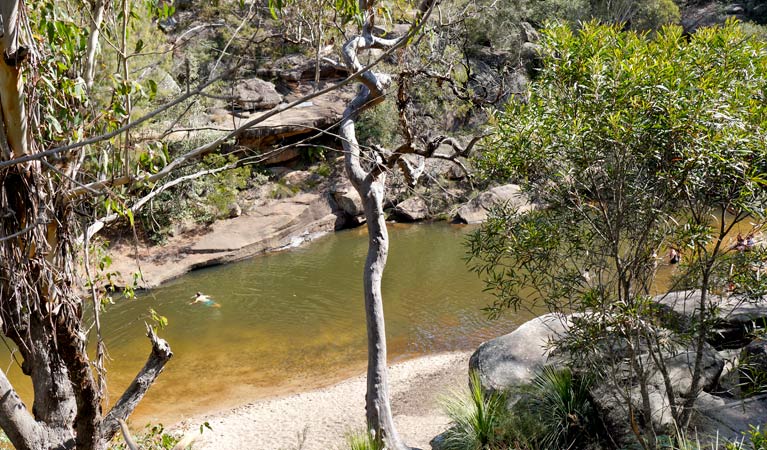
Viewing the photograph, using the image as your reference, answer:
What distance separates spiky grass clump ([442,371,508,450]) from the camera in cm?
572

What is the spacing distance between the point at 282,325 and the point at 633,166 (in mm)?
10171

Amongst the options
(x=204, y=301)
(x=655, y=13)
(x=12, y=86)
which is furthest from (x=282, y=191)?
(x=655, y=13)

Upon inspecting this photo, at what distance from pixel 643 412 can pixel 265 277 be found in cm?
1312

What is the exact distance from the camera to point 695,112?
3.60 metres

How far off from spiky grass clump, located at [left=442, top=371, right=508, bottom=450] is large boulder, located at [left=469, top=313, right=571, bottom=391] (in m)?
0.43

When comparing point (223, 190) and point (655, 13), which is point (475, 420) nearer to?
point (223, 190)

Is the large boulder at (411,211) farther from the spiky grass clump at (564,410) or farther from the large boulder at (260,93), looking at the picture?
the spiky grass clump at (564,410)

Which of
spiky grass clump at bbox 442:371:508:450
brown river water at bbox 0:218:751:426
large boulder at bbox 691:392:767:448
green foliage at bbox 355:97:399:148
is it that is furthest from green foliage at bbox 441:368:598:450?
green foliage at bbox 355:97:399:148

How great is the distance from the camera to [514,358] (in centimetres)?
695

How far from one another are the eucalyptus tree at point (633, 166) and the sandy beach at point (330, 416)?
136 inches

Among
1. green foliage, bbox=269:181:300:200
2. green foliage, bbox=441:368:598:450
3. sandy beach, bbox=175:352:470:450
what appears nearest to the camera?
green foliage, bbox=441:368:598:450

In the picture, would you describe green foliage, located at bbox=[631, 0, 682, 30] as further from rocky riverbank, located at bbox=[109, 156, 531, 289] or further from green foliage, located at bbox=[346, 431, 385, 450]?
green foliage, located at bbox=[346, 431, 385, 450]

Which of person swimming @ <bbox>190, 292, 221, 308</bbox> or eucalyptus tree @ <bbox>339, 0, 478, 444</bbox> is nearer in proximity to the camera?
eucalyptus tree @ <bbox>339, 0, 478, 444</bbox>

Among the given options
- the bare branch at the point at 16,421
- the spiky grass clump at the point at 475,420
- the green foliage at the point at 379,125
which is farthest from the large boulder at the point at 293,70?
the bare branch at the point at 16,421
